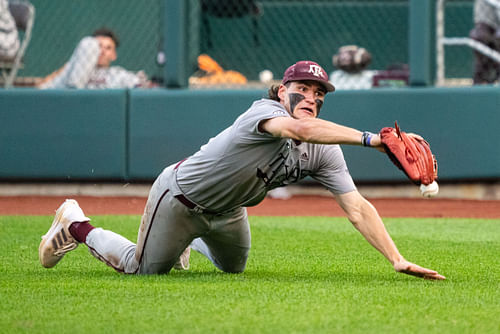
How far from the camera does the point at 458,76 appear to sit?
14.4 meters

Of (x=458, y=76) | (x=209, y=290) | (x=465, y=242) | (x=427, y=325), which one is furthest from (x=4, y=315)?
(x=458, y=76)

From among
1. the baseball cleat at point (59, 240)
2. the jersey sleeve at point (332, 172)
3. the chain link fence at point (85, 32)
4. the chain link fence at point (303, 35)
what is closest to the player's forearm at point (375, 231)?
the jersey sleeve at point (332, 172)

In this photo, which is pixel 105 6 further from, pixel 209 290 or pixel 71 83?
pixel 209 290

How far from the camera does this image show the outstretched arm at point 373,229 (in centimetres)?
456

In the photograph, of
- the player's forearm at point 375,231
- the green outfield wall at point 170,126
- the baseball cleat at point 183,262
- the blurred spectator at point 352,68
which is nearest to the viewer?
the player's forearm at point 375,231

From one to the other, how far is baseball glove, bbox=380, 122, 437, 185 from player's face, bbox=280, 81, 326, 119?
2.20ft

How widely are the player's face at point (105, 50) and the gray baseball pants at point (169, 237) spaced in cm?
583

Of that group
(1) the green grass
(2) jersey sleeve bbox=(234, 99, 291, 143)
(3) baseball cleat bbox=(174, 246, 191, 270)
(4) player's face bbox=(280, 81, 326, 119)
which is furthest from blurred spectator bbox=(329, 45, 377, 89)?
(2) jersey sleeve bbox=(234, 99, 291, 143)

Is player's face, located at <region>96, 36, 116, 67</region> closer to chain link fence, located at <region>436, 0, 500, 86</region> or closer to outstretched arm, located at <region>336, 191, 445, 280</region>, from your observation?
chain link fence, located at <region>436, 0, 500, 86</region>

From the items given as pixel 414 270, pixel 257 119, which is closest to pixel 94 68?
pixel 257 119

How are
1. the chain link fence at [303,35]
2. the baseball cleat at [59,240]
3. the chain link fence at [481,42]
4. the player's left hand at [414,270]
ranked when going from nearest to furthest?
the player's left hand at [414,270]
the baseball cleat at [59,240]
the chain link fence at [481,42]
the chain link fence at [303,35]

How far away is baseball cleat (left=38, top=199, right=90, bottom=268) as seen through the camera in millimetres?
4969

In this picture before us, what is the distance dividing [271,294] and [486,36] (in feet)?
24.7

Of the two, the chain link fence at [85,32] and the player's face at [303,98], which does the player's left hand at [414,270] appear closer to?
the player's face at [303,98]
